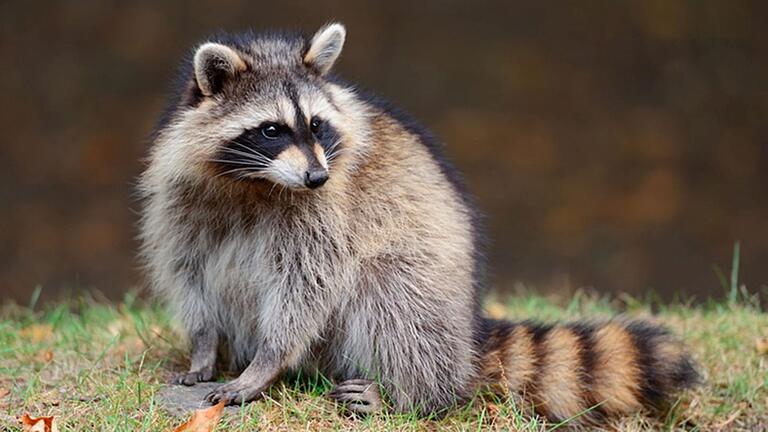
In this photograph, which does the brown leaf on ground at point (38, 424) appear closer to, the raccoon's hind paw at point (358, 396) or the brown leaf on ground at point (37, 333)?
the raccoon's hind paw at point (358, 396)

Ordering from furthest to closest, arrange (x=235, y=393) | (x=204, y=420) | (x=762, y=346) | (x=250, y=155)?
(x=762, y=346) < (x=235, y=393) < (x=250, y=155) < (x=204, y=420)

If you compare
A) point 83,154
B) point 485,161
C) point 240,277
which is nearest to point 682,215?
point 485,161

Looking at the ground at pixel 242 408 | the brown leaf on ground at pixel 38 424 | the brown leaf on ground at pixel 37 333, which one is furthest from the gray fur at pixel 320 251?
the brown leaf on ground at pixel 37 333

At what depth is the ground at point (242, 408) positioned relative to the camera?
13.7 ft

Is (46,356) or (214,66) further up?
(214,66)

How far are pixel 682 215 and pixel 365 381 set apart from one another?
477 centimetres

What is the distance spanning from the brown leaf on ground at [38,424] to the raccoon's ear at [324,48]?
1.58 metres

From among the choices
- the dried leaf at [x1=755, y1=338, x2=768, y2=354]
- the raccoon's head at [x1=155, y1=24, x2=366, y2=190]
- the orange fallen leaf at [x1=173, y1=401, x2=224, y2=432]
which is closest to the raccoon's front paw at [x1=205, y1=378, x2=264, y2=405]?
the orange fallen leaf at [x1=173, y1=401, x2=224, y2=432]

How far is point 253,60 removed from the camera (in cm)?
427

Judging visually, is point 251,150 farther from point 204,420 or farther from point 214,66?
point 204,420

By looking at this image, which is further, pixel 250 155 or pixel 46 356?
pixel 46 356

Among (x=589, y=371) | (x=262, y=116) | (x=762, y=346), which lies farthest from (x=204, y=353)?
(x=762, y=346)

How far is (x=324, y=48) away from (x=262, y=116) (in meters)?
0.44

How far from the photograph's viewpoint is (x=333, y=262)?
436 cm
